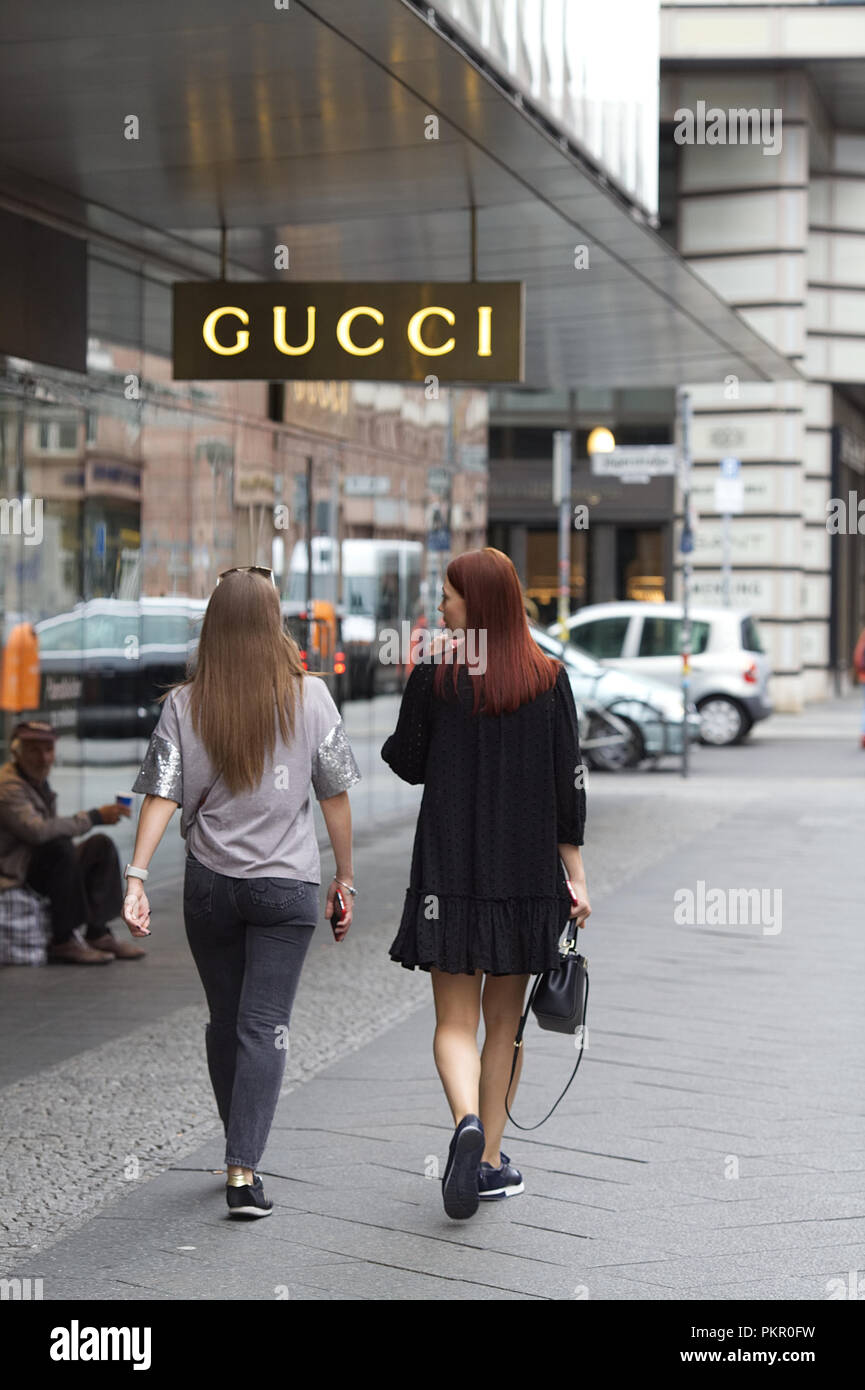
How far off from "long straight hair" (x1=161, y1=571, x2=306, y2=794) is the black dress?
1.16ft

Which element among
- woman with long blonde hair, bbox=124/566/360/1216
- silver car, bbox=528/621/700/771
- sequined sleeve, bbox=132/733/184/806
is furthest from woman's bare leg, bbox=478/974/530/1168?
silver car, bbox=528/621/700/771

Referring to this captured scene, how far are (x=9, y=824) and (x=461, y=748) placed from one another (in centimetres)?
416

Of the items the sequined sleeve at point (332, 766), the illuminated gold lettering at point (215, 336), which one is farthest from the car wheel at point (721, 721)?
the sequined sleeve at point (332, 766)

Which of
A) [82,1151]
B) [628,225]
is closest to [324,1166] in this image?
[82,1151]

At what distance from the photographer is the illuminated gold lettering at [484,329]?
9758 millimetres

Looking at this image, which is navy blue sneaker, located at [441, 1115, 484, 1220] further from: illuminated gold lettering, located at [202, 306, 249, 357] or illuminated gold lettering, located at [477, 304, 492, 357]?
illuminated gold lettering, located at [202, 306, 249, 357]

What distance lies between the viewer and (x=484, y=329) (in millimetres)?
9773

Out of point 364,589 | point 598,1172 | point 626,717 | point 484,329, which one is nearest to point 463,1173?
point 598,1172

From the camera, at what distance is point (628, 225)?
33.6 ft

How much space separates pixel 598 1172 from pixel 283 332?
5.35m

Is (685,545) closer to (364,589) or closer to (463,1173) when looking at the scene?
(364,589)

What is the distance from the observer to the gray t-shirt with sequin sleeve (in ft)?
17.7

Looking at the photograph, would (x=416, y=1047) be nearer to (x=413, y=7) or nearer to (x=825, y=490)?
(x=413, y=7)

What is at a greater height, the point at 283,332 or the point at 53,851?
the point at 283,332
